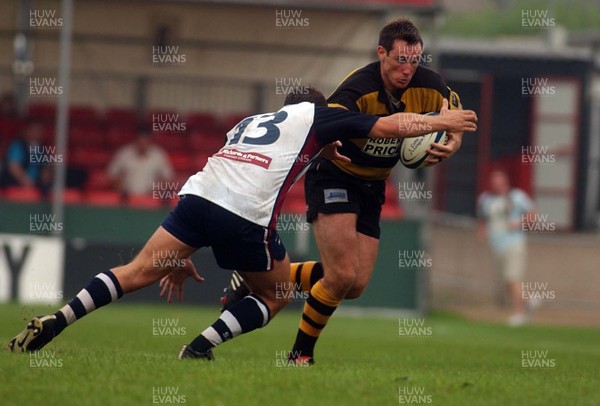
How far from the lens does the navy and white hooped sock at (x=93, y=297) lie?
714 cm

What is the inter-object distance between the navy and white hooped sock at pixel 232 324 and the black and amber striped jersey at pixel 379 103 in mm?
1595

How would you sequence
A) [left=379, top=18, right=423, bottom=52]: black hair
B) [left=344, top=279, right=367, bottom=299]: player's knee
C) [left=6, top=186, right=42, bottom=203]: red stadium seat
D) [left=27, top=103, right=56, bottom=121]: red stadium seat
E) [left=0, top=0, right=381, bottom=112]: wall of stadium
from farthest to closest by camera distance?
[left=0, top=0, right=381, bottom=112]: wall of stadium
[left=27, top=103, right=56, bottom=121]: red stadium seat
[left=6, top=186, right=42, bottom=203]: red stadium seat
[left=344, top=279, right=367, bottom=299]: player's knee
[left=379, top=18, right=423, bottom=52]: black hair

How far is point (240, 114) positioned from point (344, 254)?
41.1ft

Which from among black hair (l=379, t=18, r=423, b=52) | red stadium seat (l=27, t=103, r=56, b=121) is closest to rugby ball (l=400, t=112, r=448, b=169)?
black hair (l=379, t=18, r=423, b=52)

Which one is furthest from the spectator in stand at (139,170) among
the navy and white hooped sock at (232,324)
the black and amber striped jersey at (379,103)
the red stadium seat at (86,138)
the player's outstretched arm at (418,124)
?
the player's outstretched arm at (418,124)

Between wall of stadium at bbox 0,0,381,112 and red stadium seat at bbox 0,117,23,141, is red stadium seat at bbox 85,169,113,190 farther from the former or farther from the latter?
wall of stadium at bbox 0,0,381,112

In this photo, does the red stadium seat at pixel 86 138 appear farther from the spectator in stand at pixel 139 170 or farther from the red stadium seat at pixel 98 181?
the spectator in stand at pixel 139 170

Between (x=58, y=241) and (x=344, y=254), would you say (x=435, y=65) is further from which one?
(x=344, y=254)

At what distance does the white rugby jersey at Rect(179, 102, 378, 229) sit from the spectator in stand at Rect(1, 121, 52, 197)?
431 inches

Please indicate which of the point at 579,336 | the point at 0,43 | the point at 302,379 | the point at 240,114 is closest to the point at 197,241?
the point at 302,379

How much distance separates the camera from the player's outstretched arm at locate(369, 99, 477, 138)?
7117 mm

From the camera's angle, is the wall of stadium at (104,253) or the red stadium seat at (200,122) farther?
the red stadium seat at (200,122)

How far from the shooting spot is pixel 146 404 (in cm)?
561

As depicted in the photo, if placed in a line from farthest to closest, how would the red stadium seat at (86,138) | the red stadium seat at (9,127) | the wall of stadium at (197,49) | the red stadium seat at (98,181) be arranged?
the wall of stadium at (197,49) < the red stadium seat at (86,138) < the red stadium seat at (9,127) < the red stadium seat at (98,181)
